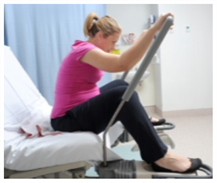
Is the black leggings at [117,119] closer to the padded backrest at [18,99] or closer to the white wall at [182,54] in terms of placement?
the padded backrest at [18,99]

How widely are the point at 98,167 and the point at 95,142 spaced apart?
0.38 ft

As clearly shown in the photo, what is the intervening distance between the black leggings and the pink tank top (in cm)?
6

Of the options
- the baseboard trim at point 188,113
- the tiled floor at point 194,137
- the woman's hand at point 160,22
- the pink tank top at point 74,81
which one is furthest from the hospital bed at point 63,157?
the baseboard trim at point 188,113

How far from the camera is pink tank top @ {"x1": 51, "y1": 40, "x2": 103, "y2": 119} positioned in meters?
1.10

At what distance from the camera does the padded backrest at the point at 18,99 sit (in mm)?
1246

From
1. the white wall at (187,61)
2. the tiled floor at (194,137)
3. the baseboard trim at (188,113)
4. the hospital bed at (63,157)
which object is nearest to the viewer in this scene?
the hospital bed at (63,157)

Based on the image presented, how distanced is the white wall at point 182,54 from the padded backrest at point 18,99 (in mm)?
1796

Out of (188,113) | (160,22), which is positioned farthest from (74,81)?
(188,113)

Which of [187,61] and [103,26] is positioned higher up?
[103,26]

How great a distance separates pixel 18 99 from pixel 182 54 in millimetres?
2217

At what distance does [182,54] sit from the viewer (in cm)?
286

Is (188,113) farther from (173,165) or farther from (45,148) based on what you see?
(45,148)
